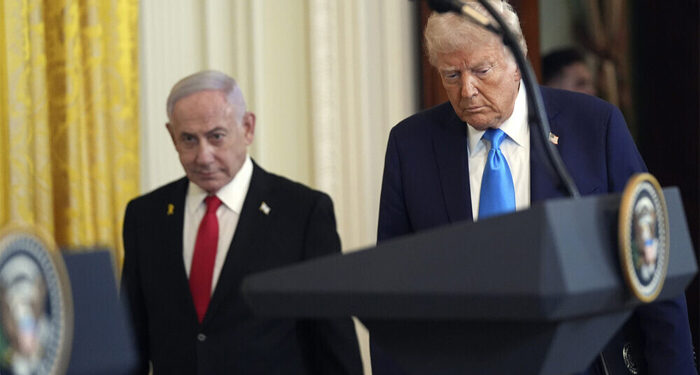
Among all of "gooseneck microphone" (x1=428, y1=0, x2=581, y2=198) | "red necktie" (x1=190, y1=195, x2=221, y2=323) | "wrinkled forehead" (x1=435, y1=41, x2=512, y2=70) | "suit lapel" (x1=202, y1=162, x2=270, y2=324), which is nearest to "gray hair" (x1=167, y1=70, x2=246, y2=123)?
"suit lapel" (x1=202, y1=162, x2=270, y2=324)

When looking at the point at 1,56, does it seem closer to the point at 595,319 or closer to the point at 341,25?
the point at 341,25

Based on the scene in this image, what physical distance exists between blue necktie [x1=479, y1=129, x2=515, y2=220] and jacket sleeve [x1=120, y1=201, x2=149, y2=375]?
4.70ft

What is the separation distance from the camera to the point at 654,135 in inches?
185

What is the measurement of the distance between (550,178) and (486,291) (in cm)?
98

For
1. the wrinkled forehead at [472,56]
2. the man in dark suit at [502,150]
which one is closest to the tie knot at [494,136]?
the man in dark suit at [502,150]

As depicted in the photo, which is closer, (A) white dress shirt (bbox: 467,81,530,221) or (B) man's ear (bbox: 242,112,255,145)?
(A) white dress shirt (bbox: 467,81,530,221)

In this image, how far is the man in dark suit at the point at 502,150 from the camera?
222 cm

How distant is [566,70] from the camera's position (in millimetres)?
4762

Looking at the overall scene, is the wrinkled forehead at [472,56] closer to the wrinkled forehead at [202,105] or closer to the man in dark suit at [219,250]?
the man in dark suit at [219,250]

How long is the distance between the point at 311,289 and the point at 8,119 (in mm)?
2955

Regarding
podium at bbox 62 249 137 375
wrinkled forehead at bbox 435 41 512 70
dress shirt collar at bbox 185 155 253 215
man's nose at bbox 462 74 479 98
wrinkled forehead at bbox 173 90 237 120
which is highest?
wrinkled forehead at bbox 435 41 512 70

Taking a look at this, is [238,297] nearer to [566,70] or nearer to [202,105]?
[202,105]

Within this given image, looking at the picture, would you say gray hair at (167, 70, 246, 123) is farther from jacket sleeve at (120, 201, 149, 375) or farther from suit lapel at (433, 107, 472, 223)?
suit lapel at (433, 107, 472, 223)

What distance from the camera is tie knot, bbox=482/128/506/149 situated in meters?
2.23
